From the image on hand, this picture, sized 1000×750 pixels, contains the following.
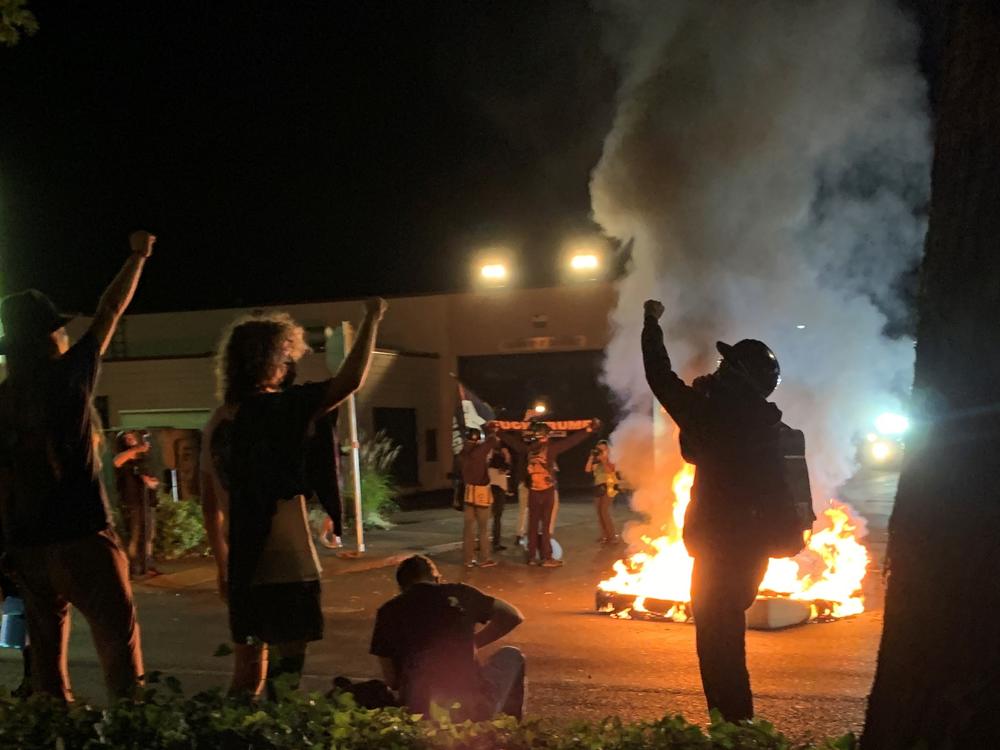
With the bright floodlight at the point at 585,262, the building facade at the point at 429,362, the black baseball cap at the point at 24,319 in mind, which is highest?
the bright floodlight at the point at 585,262

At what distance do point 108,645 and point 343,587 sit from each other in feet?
24.0

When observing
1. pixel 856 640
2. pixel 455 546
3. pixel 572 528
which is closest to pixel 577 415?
pixel 572 528

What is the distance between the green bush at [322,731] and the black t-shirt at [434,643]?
523 mm

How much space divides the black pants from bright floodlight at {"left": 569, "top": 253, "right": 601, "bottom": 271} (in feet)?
64.7

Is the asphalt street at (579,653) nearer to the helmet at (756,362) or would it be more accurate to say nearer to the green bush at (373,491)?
the helmet at (756,362)

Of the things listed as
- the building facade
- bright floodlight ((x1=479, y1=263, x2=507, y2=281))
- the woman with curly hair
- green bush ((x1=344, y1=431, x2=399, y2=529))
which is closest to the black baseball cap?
the woman with curly hair

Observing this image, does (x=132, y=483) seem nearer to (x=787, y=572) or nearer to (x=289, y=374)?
(x=787, y=572)

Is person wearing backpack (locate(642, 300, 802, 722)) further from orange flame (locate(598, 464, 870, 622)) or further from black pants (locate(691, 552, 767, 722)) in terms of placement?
orange flame (locate(598, 464, 870, 622))

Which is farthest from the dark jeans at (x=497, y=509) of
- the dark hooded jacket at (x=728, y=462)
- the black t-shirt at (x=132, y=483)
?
the dark hooded jacket at (x=728, y=462)

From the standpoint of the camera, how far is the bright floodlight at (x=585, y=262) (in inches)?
917

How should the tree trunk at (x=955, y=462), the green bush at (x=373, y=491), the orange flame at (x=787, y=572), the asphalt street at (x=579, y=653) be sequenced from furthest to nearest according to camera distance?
the green bush at (x=373, y=491), the orange flame at (x=787, y=572), the asphalt street at (x=579, y=653), the tree trunk at (x=955, y=462)

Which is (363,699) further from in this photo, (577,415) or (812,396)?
(577,415)

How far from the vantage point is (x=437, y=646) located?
3914 mm

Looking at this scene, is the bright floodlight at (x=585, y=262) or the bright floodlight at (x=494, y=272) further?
the bright floodlight at (x=494, y=272)
